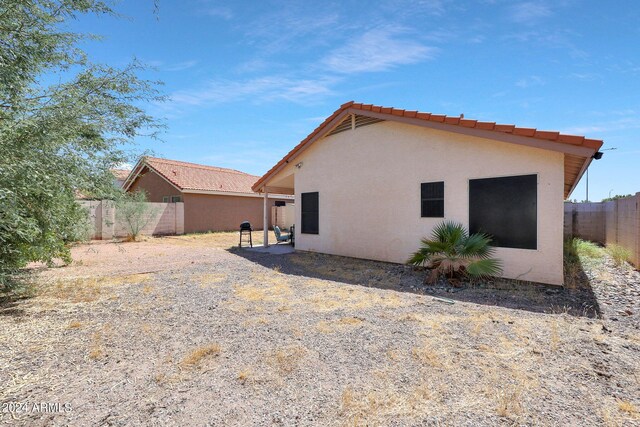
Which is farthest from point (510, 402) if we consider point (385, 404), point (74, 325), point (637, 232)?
point (637, 232)

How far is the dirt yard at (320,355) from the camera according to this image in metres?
2.54

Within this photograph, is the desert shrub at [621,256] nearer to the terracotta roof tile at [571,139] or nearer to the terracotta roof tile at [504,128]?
the terracotta roof tile at [571,139]

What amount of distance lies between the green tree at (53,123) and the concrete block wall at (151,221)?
37.7ft

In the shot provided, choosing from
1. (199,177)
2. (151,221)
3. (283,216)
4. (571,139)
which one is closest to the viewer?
(571,139)

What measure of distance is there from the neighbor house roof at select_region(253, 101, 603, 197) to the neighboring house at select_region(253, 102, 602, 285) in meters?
0.02

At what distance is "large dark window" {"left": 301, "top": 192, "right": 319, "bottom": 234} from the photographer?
39.8ft

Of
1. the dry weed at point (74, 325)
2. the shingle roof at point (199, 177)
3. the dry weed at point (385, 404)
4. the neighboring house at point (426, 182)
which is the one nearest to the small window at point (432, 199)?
the neighboring house at point (426, 182)

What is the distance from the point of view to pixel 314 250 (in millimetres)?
12258

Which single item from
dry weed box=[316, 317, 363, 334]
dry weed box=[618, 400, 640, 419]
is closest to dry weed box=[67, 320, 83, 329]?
dry weed box=[316, 317, 363, 334]

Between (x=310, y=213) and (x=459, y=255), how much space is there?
6.40 metres

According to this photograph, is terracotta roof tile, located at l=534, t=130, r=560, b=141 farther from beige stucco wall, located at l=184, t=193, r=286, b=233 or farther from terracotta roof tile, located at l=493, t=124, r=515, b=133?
beige stucco wall, located at l=184, t=193, r=286, b=233

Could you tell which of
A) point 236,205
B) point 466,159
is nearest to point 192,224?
point 236,205

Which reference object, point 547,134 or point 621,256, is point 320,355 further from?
point 621,256

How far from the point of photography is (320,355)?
3561 millimetres
